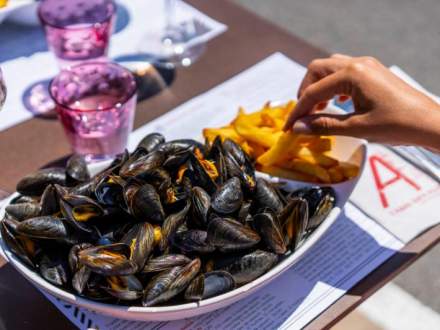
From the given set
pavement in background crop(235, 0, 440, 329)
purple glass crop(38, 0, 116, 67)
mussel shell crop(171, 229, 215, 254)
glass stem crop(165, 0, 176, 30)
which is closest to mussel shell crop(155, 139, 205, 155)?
mussel shell crop(171, 229, 215, 254)

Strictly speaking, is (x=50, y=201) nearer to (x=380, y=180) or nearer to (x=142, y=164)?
(x=142, y=164)

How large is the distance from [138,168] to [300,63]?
535 mm

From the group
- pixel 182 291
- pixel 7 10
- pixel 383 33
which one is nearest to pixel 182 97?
pixel 7 10

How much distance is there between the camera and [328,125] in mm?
817

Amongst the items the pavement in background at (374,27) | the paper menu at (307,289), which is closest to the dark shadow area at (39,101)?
the paper menu at (307,289)

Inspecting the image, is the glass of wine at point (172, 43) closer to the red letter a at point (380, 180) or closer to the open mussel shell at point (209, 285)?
the red letter a at point (380, 180)

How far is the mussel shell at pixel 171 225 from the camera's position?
0.69m

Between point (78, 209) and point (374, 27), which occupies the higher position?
point (78, 209)

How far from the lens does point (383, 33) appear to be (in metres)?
2.31

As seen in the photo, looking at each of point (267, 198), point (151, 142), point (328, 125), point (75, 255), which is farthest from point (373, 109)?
point (75, 255)

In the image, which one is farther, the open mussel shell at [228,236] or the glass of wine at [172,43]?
the glass of wine at [172,43]

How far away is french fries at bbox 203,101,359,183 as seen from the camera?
840 mm

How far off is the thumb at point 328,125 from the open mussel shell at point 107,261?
1.02 feet

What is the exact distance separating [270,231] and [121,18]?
2.31ft
